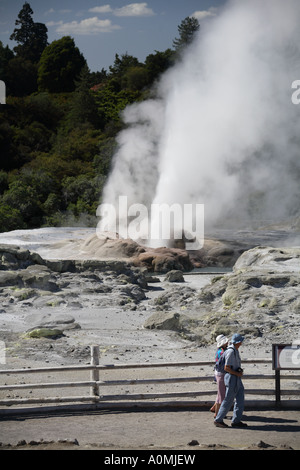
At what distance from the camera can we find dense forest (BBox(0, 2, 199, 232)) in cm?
4000

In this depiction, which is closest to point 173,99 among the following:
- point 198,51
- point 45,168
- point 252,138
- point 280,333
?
point 198,51

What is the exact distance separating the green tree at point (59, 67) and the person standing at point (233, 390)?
185ft

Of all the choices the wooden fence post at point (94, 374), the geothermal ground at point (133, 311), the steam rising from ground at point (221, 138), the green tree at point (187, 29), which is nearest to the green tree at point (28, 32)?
the green tree at point (187, 29)

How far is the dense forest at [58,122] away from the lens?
40.0m

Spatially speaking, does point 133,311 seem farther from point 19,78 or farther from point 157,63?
point 19,78

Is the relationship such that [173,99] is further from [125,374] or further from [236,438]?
[236,438]

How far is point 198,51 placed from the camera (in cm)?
3362

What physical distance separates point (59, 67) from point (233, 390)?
58.3 meters

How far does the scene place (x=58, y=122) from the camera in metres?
56.2

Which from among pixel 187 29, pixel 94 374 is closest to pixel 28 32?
pixel 187 29

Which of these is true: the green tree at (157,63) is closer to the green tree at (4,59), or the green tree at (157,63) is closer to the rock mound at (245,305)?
the green tree at (4,59)

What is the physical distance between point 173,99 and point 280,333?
2154 centimetres

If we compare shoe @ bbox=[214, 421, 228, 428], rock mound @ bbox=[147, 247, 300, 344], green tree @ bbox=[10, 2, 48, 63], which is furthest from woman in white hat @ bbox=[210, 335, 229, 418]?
green tree @ bbox=[10, 2, 48, 63]

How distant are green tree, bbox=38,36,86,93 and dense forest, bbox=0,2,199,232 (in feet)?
0.29
